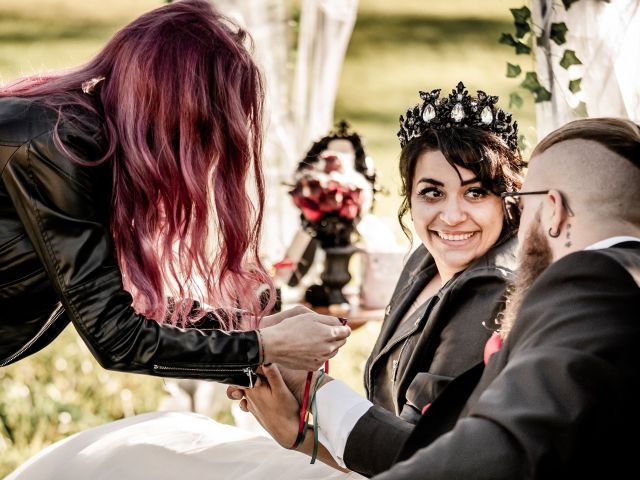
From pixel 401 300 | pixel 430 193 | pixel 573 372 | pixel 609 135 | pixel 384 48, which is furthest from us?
pixel 384 48

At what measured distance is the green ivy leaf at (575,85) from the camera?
10.6ft

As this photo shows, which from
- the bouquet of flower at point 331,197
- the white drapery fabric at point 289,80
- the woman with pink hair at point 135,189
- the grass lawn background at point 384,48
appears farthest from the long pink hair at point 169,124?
the grass lawn background at point 384,48

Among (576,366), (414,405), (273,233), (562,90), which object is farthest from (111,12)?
(576,366)

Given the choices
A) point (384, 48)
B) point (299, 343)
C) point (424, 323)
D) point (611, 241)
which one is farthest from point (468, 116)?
point (384, 48)

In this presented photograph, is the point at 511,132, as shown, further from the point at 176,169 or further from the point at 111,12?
the point at 111,12

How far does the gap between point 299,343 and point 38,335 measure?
2.19 ft

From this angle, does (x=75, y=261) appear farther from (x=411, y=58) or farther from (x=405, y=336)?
(x=411, y=58)

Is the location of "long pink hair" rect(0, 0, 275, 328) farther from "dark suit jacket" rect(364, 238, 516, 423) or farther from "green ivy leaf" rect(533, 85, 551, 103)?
"green ivy leaf" rect(533, 85, 551, 103)

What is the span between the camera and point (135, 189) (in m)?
2.23

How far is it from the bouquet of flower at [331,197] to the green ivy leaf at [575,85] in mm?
1302

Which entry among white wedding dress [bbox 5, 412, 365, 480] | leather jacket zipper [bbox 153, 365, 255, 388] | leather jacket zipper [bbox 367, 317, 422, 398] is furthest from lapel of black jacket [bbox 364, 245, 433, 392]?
leather jacket zipper [bbox 153, 365, 255, 388]

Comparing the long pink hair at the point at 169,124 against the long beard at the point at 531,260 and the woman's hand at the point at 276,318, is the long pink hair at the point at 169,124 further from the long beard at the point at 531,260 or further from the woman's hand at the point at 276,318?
the long beard at the point at 531,260

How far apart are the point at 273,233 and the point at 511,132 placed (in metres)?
3.37

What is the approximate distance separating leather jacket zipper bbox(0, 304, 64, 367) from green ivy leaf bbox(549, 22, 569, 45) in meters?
1.91
